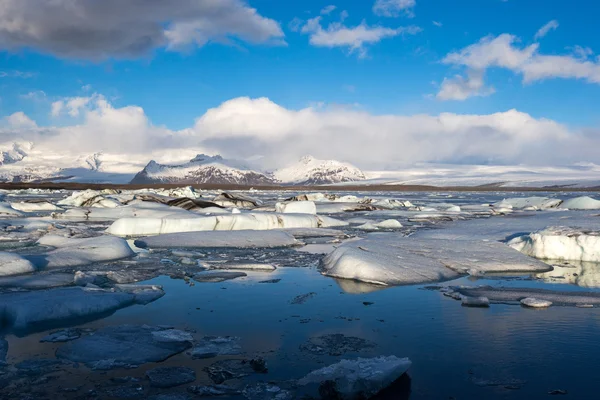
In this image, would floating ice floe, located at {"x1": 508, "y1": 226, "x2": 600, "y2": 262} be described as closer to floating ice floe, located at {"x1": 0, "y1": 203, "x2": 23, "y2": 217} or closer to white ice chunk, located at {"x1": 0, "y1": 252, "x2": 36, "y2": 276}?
white ice chunk, located at {"x1": 0, "y1": 252, "x2": 36, "y2": 276}

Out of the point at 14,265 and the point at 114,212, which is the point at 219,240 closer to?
the point at 14,265

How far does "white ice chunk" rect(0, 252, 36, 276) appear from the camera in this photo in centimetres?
643

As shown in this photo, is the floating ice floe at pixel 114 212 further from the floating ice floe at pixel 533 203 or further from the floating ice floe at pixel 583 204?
the floating ice floe at pixel 583 204

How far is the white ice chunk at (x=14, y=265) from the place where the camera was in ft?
21.1

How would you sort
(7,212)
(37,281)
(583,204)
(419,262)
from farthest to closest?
(583,204) → (7,212) → (419,262) → (37,281)

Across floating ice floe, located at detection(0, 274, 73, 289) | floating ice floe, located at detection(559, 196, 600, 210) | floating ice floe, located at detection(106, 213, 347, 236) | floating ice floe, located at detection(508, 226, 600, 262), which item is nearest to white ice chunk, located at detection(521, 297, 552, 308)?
floating ice floe, located at detection(508, 226, 600, 262)

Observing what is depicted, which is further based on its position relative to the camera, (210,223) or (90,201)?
(90,201)

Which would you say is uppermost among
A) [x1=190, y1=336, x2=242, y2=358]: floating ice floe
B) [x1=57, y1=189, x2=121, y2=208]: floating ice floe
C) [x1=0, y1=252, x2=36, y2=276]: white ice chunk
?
[x1=57, y1=189, x2=121, y2=208]: floating ice floe

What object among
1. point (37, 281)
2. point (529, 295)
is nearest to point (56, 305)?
point (37, 281)

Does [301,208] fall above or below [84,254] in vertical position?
above

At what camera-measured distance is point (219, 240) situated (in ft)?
32.8

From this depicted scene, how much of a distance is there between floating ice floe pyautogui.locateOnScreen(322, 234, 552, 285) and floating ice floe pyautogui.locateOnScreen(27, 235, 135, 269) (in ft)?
12.0

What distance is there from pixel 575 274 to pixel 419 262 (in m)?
2.32

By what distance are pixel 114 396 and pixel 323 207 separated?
832 inches
